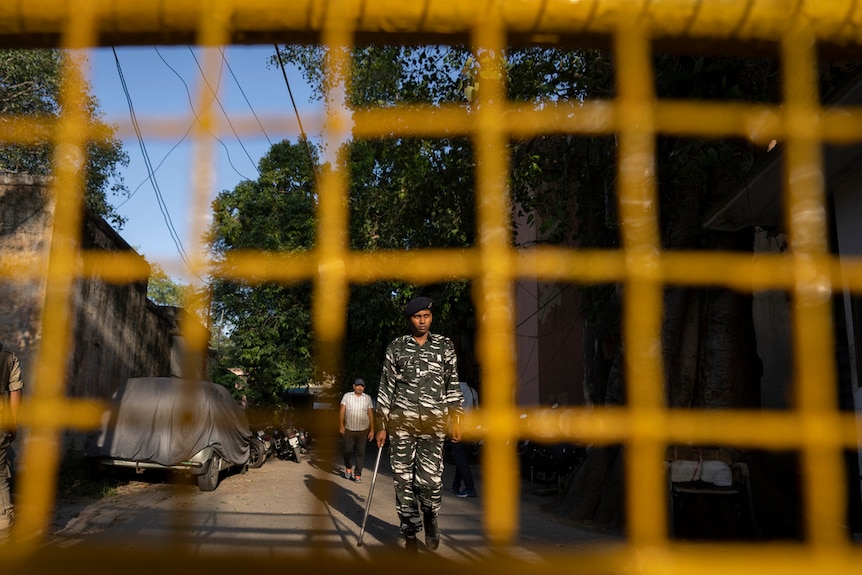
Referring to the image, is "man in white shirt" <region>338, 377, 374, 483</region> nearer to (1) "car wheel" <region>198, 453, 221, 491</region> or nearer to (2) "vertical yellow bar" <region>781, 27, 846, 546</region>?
(1) "car wheel" <region>198, 453, 221, 491</region>

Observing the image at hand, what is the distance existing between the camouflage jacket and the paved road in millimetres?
765

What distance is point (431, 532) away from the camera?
439cm

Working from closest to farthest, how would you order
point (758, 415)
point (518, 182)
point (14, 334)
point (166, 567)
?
point (166, 567), point (758, 415), point (518, 182), point (14, 334)

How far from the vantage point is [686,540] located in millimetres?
5039

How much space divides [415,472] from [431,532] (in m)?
0.40

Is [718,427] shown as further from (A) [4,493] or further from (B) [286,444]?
(B) [286,444]

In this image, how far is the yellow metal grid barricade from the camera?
66.2 inches

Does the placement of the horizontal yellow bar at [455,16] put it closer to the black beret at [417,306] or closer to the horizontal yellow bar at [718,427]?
the horizontal yellow bar at [718,427]

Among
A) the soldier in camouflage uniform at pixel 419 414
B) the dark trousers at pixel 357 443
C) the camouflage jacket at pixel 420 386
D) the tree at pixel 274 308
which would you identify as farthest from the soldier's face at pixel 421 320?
the tree at pixel 274 308

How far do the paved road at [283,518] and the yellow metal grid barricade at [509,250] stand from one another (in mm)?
393

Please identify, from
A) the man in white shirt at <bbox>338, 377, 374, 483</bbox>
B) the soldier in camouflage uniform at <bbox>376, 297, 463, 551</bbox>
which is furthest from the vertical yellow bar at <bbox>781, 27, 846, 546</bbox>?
the man in white shirt at <bbox>338, 377, 374, 483</bbox>

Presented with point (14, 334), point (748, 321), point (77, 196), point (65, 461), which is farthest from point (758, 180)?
point (65, 461)

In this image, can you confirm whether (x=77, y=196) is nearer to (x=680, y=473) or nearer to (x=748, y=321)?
(x=680, y=473)

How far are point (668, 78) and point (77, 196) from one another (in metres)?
3.66
